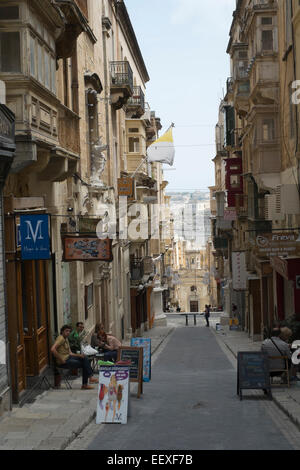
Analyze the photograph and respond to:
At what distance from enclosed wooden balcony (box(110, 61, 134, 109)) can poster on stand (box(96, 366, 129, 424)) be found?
23888 millimetres

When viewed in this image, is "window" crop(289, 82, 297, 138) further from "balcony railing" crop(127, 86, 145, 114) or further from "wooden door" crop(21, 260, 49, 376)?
"balcony railing" crop(127, 86, 145, 114)

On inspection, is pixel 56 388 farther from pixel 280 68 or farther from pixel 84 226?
pixel 280 68

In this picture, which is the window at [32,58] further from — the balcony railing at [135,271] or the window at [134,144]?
the window at [134,144]

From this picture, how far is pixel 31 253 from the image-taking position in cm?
1396

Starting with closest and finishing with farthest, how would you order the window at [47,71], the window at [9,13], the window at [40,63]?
1. the window at [9,13]
2. the window at [40,63]
3. the window at [47,71]

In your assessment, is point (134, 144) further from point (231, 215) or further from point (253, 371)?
point (253, 371)

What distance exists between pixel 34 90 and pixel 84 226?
10.1 metres

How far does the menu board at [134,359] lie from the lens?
15188 mm

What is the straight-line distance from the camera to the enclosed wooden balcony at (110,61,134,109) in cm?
3497

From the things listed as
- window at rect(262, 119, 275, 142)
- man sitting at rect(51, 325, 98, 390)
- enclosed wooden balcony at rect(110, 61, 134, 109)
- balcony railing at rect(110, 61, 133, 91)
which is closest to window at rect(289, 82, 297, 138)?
window at rect(262, 119, 275, 142)

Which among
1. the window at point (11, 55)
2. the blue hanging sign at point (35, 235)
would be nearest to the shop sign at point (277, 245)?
the blue hanging sign at point (35, 235)

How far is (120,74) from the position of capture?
35625 millimetres

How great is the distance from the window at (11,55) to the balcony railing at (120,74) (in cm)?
2157

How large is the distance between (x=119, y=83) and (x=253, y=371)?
75.7 ft
